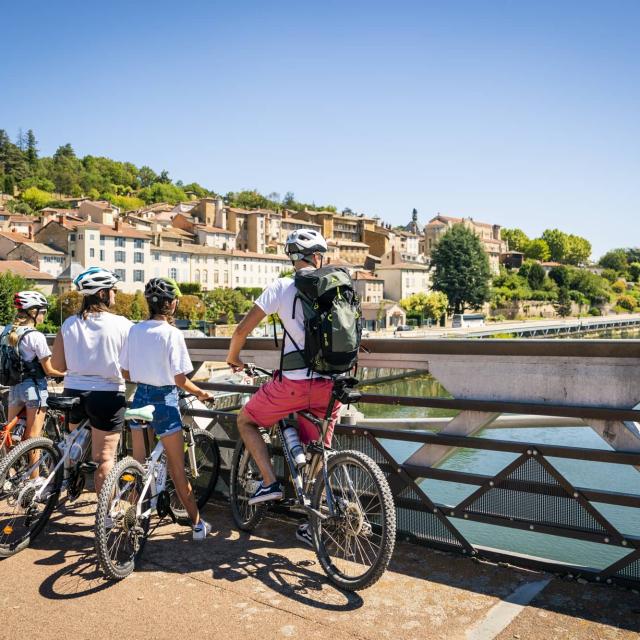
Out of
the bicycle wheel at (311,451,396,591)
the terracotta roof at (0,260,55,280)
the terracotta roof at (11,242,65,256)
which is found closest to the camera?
the bicycle wheel at (311,451,396,591)

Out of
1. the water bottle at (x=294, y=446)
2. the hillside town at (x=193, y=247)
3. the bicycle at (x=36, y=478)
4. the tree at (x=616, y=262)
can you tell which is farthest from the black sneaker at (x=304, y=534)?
the tree at (x=616, y=262)

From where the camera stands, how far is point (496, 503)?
413 centimetres

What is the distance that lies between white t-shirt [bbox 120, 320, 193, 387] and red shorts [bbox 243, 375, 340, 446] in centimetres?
53

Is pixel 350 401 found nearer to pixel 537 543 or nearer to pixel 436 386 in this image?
pixel 537 543

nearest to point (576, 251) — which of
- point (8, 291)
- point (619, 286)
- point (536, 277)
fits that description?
point (619, 286)

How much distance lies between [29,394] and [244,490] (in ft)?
7.40

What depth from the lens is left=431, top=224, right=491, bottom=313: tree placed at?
104 m

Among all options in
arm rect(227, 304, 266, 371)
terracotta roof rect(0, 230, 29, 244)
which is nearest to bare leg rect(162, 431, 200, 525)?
arm rect(227, 304, 266, 371)

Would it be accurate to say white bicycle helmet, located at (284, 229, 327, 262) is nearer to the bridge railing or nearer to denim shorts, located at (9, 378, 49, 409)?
the bridge railing

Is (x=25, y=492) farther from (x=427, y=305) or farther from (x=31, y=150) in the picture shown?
(x=31, y=150)

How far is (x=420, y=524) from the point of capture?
4.45m

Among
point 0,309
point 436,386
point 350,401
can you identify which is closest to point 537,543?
point 350,401

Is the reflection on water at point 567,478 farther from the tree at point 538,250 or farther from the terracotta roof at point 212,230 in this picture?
the tree at point 538,250

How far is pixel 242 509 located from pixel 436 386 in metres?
50.6
